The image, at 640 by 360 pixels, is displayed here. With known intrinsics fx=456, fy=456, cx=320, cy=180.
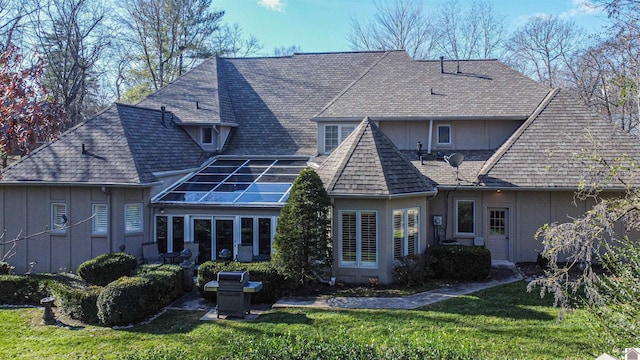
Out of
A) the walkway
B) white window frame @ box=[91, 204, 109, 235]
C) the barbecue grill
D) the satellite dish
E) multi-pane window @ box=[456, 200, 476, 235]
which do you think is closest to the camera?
the barbecue grill

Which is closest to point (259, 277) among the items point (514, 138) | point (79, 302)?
point (79, 302)

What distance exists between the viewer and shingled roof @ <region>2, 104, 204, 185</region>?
14.7 meters

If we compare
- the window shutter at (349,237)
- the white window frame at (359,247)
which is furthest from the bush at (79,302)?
the window shutter at (349,237)

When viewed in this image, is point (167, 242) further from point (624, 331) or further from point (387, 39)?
point (387, 39)

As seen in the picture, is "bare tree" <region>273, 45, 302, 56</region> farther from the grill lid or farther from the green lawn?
the green lawn

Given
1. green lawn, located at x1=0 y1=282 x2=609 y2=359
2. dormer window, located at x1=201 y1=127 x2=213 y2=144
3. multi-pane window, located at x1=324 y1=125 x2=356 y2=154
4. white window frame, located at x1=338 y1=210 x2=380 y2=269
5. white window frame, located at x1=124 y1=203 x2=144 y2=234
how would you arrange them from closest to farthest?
1. green lawn, located at x1=0 y1=282 x2=609 y2=359
2. white window frame, located at x1=338 y1=210 x2=380 y2=269
3. white window frame, located at x1=124 y1=203 x2=144 y2=234
4. multi-pane window, located at x1=324 y1=125 x2=356 y2=154
5. dormer window, located at x1=201 y1=127 x2=213 y2=144

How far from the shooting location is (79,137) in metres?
16.3

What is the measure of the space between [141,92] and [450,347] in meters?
29.9

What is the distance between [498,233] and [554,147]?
12.0 feet

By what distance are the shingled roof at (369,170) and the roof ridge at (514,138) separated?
8.06 ft

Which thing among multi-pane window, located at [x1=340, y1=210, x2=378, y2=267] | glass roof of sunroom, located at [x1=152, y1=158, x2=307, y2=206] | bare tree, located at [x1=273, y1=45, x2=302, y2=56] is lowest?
multi-pane window, located at [x1=340, y1=210, x2=378, y2=267]

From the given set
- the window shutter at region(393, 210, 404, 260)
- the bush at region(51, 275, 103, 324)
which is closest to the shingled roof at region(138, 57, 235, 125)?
the window shutter at region(393, 210, 404, 260)

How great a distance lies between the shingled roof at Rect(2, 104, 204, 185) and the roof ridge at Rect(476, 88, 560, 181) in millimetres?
11078

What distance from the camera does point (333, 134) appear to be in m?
19.0
